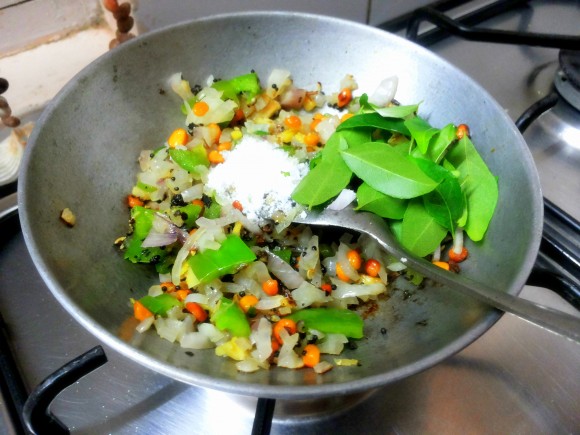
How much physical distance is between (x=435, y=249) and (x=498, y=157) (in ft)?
0.59

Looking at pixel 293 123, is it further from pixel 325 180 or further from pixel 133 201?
pixel 133 201

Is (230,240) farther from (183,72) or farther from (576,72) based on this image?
(576,72)

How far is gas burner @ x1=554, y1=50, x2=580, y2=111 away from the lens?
1089 mm

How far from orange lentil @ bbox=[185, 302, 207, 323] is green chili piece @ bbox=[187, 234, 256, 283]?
0.12ft

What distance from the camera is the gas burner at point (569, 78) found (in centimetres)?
109

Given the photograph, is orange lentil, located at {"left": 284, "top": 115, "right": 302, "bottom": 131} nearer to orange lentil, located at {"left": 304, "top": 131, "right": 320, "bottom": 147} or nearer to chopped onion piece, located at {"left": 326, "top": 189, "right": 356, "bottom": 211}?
orange lentil, located at {"left": 304, "top": 131, "right": 320, "bottom": 147}

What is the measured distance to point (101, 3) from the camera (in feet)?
3.34

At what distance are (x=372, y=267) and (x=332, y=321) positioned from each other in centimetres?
13

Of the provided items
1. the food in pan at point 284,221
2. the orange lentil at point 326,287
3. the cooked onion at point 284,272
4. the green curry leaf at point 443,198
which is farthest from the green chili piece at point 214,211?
the green curry leaf at point 443,198

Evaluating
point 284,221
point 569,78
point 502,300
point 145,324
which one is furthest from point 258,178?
point 569,78

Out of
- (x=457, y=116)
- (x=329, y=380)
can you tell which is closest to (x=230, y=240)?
(x=329, y=380)

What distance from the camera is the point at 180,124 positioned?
3.25 feet

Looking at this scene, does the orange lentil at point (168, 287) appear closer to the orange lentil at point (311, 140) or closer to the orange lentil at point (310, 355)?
the orange lentil at point (310, 355)

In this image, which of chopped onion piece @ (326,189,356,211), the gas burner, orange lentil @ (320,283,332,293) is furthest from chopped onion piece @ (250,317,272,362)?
the gas burner
